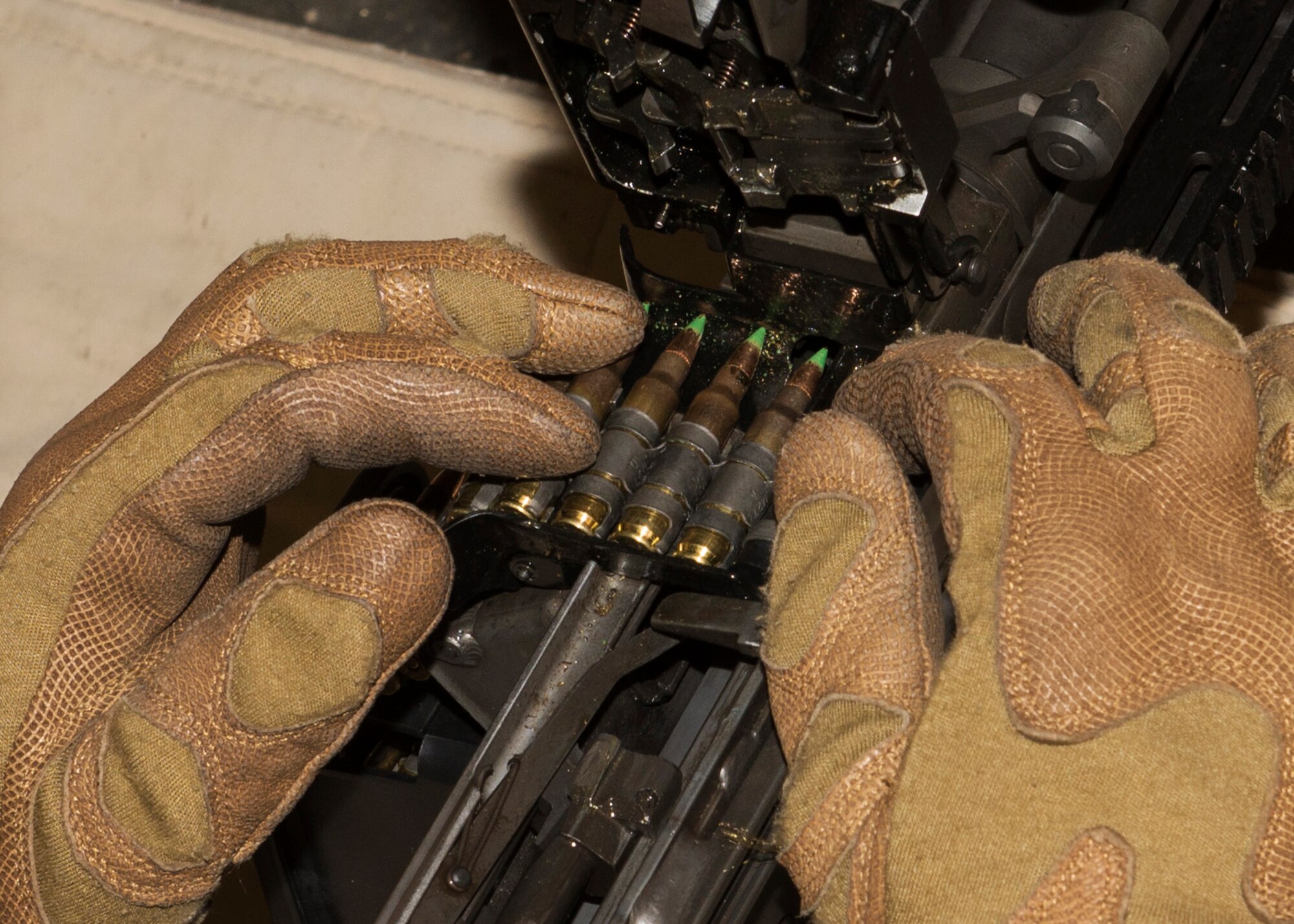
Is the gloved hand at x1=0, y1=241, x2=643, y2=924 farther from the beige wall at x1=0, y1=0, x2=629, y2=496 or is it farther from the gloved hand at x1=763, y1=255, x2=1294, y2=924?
the beige wall at x1=0, y1=0, x2=629, y2=496

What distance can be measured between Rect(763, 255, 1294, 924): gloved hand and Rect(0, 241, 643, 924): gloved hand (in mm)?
308

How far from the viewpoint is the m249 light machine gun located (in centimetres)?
119

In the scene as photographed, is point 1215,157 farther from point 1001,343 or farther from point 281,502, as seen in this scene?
point 281,502

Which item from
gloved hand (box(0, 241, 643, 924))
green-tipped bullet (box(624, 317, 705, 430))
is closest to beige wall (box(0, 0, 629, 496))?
green-tipped bullet (box(624, 317, 705, 430))

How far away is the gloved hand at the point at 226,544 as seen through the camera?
1.12m

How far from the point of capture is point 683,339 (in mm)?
Result: 1409

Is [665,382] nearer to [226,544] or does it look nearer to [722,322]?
[722,322]

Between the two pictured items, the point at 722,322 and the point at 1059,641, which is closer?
the point at 1059,641

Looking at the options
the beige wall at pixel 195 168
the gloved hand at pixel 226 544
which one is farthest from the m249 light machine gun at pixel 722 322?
the beige wall at pixel 195 168

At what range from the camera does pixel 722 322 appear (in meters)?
1.44

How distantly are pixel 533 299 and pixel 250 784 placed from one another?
486 millimetres

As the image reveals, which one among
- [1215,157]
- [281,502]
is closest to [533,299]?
[1215,157]

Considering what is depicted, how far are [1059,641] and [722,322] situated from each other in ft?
1.90

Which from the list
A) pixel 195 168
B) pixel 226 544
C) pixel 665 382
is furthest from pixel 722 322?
pixel 195 168
